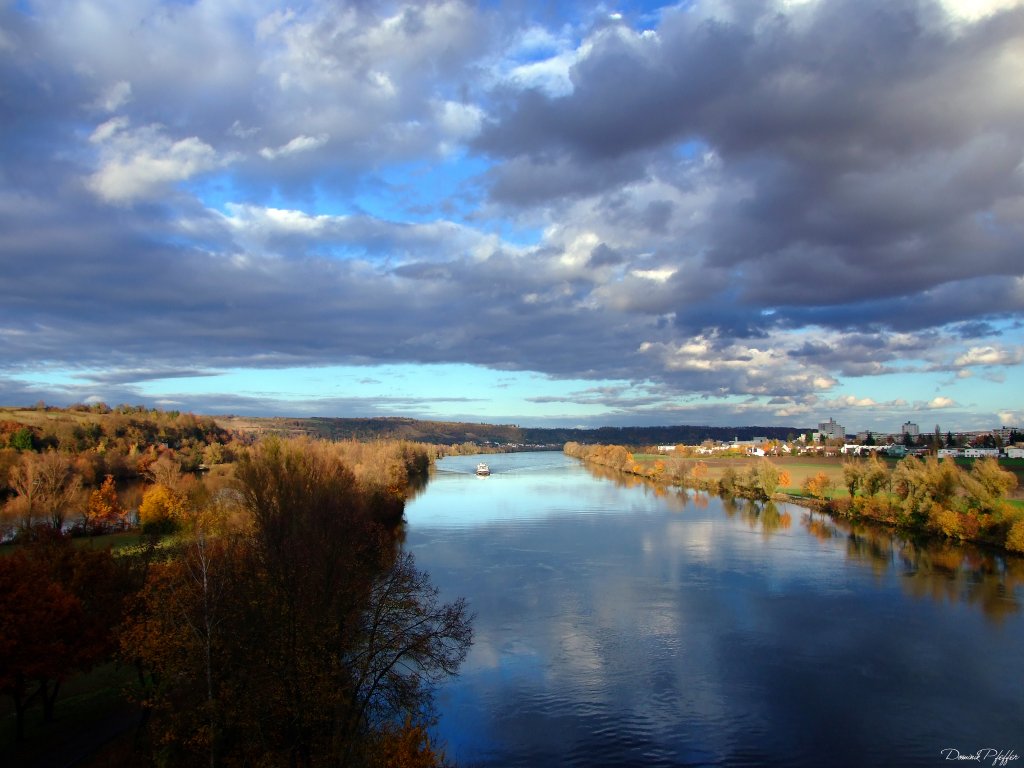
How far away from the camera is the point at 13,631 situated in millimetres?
13234

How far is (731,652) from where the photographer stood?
21.0 m

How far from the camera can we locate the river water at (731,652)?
50.8ft

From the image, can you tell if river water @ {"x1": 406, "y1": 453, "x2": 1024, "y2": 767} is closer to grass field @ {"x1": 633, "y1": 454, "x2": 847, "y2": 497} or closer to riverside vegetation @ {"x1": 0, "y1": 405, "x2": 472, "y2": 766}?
riverside vegetation @ {"x1": 0, "y1": 405, "x2": 472, "y2": 766}

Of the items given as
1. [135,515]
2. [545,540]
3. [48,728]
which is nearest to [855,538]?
[545,540]

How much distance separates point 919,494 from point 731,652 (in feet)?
95.9

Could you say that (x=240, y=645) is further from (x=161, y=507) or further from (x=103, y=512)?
(x=103, y=512)

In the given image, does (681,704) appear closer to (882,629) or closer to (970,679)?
(970,679)

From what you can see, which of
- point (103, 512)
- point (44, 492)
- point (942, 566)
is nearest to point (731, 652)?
point (942, 566)

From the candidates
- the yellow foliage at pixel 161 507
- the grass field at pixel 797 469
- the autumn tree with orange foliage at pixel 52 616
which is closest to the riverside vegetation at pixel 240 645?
the autumn tree with orange foliage at pixel 52 616

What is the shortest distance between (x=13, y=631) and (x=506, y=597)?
685 inches

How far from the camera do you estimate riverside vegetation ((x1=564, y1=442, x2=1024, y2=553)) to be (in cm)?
3900
